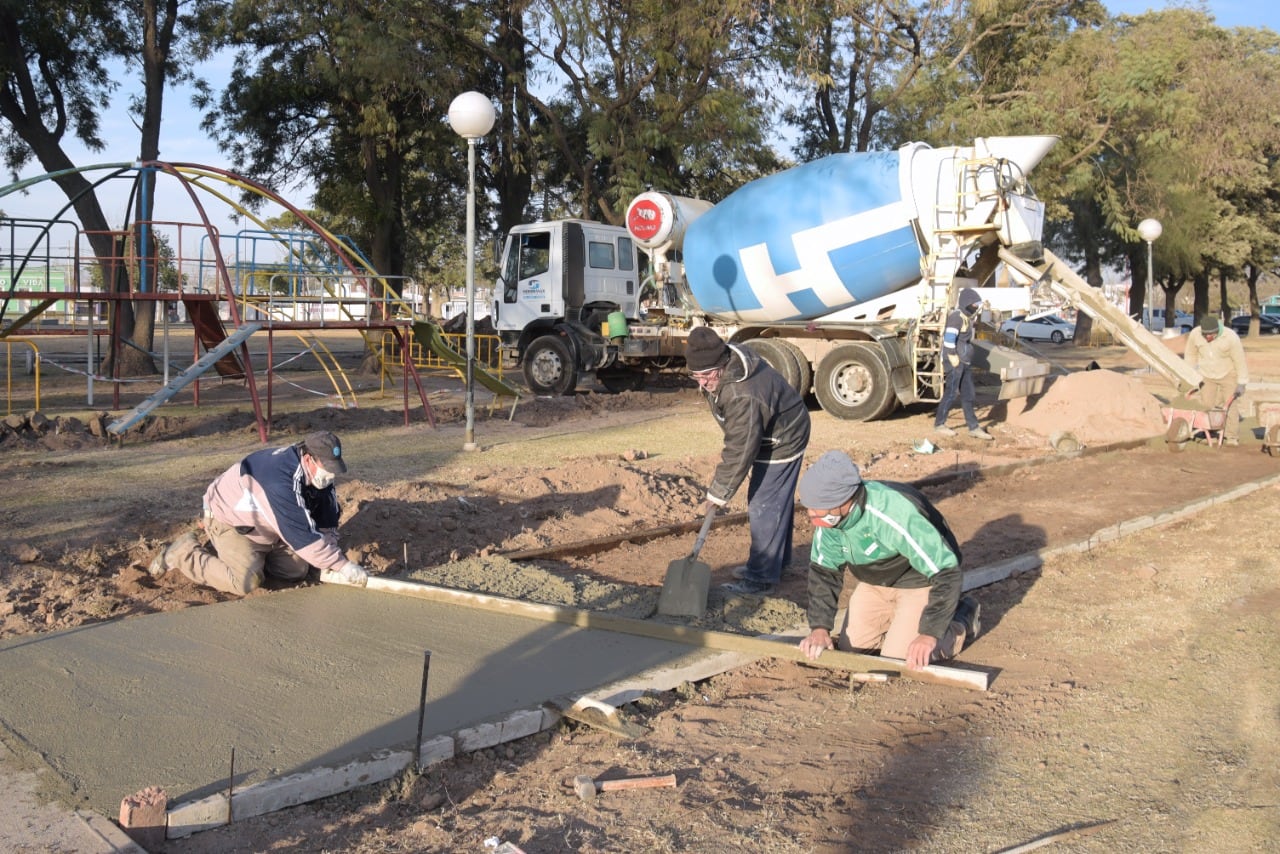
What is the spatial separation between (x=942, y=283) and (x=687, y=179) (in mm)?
11200

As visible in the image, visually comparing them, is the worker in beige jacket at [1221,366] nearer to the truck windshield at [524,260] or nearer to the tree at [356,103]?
the truck windshield at [524,260]

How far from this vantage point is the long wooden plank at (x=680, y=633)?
16.2 ft

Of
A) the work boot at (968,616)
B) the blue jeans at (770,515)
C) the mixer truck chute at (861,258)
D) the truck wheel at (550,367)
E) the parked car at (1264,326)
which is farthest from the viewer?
the parked car at (1264,326)

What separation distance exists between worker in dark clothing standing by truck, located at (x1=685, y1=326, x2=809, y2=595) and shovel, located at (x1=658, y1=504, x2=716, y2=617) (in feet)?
1.50

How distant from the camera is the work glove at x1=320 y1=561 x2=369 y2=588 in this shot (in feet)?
20.6

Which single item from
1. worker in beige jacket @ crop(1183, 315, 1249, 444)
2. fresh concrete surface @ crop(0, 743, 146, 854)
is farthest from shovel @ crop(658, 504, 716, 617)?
worker in beige jacket @ crop(1183, 315, 1249, 444)

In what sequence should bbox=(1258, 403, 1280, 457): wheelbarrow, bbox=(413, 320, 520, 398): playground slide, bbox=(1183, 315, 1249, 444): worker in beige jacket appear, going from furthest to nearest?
bbox=(413, 320, 520, 398): playground slide, bbox=(1183, 315, 1249, 444): worker in beige jacket, bbox=(1258, 403, 1280, 457): wheelbarrow

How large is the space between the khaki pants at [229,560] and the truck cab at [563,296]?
1167 cm

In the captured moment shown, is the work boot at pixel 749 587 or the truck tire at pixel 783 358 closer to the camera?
the work boot at pixel 749 587

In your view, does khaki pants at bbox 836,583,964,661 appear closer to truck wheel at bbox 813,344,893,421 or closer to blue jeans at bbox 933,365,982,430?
blue jeans at bbox 933,365,982,430

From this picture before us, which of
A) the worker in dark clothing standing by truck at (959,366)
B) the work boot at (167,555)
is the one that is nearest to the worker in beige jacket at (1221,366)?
the worker in dark clothing standing by truck at (959,366)

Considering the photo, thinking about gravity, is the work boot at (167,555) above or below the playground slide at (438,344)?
below

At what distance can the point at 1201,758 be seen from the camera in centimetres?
417

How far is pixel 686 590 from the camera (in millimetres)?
6027
